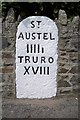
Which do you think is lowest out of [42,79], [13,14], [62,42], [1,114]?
[1,114]

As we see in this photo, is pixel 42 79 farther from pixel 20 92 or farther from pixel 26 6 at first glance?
pixel 26 6

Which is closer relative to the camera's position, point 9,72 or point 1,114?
point 1,114

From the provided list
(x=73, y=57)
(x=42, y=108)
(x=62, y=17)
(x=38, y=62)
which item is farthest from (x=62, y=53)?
(x=42, y=108)

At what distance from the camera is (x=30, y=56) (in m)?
6.38

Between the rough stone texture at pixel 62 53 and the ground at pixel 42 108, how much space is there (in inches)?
8.2

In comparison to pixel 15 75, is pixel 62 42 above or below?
above

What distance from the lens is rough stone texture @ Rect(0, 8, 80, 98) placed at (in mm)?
6371

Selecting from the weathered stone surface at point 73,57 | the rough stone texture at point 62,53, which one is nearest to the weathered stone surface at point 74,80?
the rough stone texture at point 62,53

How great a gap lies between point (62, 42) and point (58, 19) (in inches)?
14.9

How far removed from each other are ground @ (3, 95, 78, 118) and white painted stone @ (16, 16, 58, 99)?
0.16m

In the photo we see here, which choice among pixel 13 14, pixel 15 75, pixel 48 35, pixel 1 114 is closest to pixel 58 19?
pixel 48 35

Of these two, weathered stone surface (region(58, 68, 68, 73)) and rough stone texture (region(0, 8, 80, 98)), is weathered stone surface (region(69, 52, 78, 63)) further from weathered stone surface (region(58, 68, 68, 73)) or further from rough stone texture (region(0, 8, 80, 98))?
weathered stone surface (region(58, 68, 68, 73))

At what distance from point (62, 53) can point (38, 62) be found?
427mm

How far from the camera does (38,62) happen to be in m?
6.41
